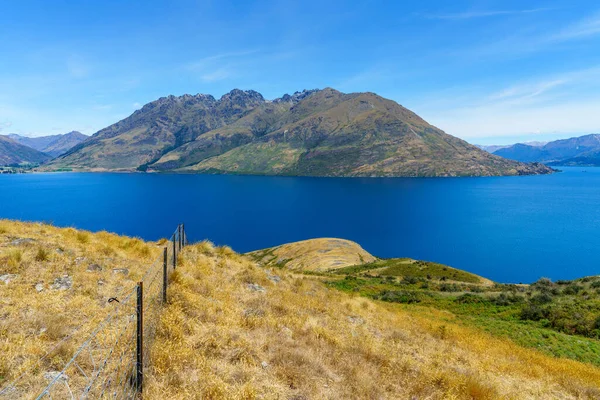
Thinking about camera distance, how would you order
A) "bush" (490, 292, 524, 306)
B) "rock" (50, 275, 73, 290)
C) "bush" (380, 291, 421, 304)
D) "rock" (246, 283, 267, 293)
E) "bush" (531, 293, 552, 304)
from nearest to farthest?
"rock" (50, 275, 73, 290) < "rock" (246, 283, 267, 293) < "bush" (531, 293, 552, 304) < "bush" (490, 292, 524, 306) < "bush" (380, 291, 421, 304)

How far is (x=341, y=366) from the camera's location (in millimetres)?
10055

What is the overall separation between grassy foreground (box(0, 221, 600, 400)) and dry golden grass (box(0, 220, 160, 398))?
4 centimetres

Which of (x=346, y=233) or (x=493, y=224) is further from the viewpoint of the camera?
(x=493, y=224)

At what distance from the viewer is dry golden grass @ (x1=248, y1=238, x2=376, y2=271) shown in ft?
224

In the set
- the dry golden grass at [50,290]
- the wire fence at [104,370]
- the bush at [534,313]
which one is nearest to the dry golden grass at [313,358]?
the wire fence at [104,370]

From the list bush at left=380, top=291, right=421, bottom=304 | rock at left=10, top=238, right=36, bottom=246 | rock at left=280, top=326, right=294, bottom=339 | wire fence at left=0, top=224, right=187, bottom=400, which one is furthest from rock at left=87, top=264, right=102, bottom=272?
bush at left=380, top=291, right=421, bottom=304

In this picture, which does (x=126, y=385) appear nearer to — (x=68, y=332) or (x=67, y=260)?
(x=68, y=332)

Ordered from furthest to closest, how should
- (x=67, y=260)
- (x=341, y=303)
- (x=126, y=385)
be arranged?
(x=341, y=303), (x=67, y=260), (x=126, y=385)

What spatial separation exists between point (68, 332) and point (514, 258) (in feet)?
405

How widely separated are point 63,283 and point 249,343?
7904 mm

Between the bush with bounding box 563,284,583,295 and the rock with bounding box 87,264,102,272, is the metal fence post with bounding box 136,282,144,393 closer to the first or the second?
the rock with bounding box 87,264,102,272

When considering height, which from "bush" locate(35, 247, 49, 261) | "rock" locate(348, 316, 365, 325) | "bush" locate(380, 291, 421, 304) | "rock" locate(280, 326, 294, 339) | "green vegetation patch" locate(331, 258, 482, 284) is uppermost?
"bush" locate(35, 247, 49, 261)

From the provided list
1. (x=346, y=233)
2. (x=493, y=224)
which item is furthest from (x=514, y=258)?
(x=346, y=233)

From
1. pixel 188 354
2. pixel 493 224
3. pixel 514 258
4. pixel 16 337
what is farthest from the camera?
pixel 493 224
